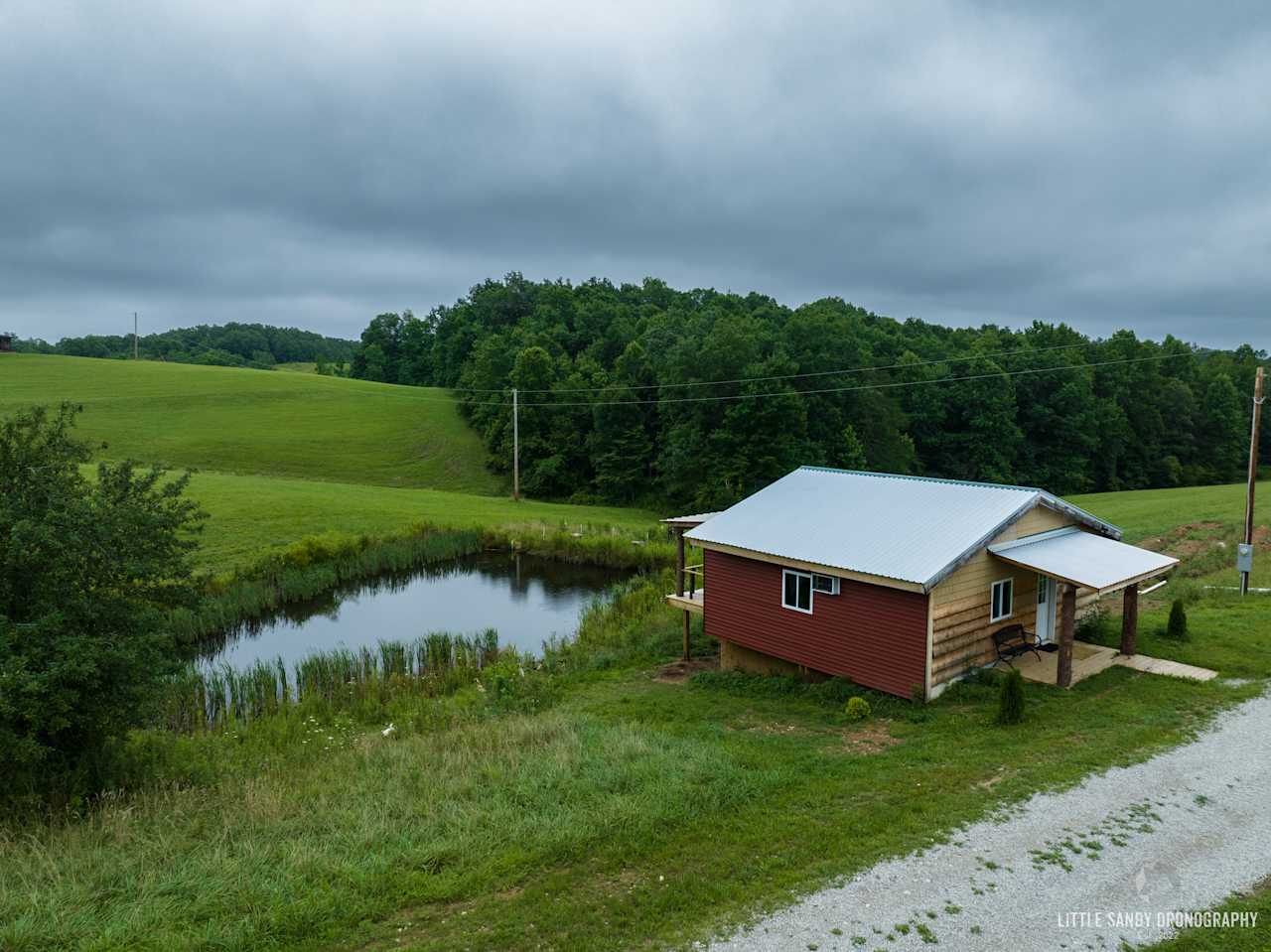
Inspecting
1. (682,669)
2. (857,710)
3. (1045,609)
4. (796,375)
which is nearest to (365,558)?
(682,669)

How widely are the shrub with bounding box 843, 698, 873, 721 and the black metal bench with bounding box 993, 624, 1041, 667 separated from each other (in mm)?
3456

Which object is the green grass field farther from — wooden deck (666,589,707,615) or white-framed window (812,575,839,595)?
white-framed window (812,575,839,595)

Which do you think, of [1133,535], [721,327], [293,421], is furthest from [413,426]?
[1133,535]

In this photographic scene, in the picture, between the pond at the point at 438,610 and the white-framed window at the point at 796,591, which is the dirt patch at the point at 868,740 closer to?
the white-framed window at the point at 796,591

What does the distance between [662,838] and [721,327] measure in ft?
Answer: 146

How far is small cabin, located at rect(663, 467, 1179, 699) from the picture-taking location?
1347 centimetres

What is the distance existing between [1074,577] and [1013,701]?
3.01m

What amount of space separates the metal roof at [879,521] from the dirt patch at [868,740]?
2512 millimetres

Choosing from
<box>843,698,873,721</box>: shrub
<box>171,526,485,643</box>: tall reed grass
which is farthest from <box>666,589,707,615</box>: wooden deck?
<box>171,526,485,643</box>: tall reed grass

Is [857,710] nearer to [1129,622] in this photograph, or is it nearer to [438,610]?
[1129,622]

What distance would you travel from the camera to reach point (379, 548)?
105 feet

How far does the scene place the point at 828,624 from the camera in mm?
14820

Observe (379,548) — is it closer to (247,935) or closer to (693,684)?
(693,684)

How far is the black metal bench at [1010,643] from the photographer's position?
14.6 m
